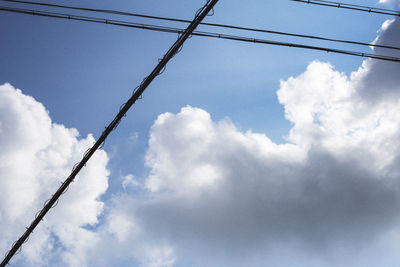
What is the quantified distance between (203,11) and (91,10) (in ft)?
14.0

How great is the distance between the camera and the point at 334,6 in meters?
10.2

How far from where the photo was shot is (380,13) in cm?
1085

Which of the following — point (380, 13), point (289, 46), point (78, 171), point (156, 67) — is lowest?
point (78, 171)

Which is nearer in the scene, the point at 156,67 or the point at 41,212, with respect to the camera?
the point at 156,67

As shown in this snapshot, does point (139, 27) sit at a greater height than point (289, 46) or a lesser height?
lesser

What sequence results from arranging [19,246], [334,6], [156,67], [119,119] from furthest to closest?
[19,246] → [334,6] → [119,119] → [156,67]

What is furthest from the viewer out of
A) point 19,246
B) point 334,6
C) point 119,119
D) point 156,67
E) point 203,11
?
point 19,246

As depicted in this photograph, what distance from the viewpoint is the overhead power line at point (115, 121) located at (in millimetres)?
8281

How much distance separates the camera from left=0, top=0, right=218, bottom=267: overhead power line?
8281 mm

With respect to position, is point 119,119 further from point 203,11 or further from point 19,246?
point 19,246

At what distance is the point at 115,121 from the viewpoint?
9.34 m

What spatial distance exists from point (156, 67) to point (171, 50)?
71cm

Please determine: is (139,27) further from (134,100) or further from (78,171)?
(78,171)

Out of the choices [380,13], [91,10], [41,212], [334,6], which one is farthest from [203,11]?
[41,212]
